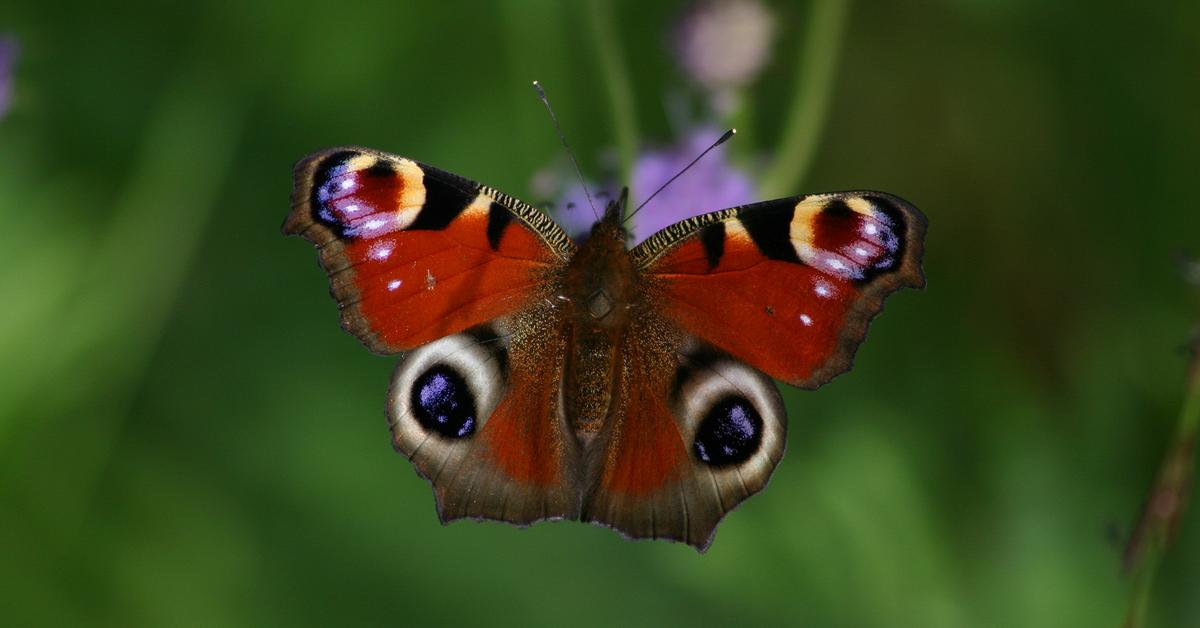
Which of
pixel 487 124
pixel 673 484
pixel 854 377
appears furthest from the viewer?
pixel 487 124

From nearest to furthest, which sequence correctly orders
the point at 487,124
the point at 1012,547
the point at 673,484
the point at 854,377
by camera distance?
the point at 673,484
the point at 1012,547
the point at 854,377
the point at 487,124

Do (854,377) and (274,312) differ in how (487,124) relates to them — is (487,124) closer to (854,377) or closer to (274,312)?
(274,312)

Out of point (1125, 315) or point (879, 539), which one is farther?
point (1125, 315)

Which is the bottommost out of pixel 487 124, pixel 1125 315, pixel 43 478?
pixel 43 478

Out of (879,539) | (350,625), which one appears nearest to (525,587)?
(350,625)

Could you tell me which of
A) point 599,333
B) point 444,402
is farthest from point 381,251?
point 599,333

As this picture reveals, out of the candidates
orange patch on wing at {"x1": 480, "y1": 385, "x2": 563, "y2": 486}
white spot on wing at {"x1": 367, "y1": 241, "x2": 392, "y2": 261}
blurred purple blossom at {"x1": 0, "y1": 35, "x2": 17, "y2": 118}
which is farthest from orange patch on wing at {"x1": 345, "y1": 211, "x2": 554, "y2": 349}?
blurred purple blossom at {"x1": 0, "y1": 35, "x2": 17, "y2": 118}

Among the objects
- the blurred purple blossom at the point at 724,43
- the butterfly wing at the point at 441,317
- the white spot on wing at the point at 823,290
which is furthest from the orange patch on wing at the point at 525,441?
the blurred purple blossom at the point at 724,43
